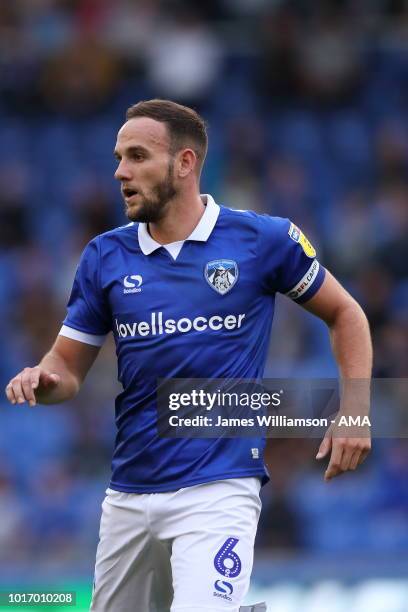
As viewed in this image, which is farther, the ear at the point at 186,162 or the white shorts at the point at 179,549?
the ear at the point at 186,162

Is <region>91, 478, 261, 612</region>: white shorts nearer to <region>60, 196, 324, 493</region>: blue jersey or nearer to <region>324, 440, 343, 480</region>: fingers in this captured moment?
<region>60, 196, 324, 493</region>: blue jersey

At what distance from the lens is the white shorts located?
4680 millimetres

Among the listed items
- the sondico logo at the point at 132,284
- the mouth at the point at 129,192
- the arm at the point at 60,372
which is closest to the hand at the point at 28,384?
the arm at the point at 60,372

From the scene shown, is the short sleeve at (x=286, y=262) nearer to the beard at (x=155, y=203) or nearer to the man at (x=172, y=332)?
the man at (x=172, y=332)

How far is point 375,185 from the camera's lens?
13.1 meters

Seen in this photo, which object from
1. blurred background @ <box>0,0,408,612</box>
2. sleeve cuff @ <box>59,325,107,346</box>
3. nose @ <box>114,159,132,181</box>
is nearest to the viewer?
nose @ <box>114,159,132,181</box>

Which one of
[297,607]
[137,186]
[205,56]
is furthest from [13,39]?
[137,186]

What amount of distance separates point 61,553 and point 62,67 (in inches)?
215

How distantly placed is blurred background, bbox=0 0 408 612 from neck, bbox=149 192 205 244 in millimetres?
3270

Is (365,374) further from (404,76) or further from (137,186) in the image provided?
(404,76)

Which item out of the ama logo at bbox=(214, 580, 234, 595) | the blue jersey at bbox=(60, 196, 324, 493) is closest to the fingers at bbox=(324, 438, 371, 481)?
the blue jersey at bbox=(60, 196, 324, 493)

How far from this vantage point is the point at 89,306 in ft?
17.3

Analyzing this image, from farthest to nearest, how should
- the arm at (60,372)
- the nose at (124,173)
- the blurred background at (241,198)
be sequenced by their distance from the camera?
the blurred background at (241,198) < the nose at (124,173) < the arm at (60,372)

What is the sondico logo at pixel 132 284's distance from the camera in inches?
202
